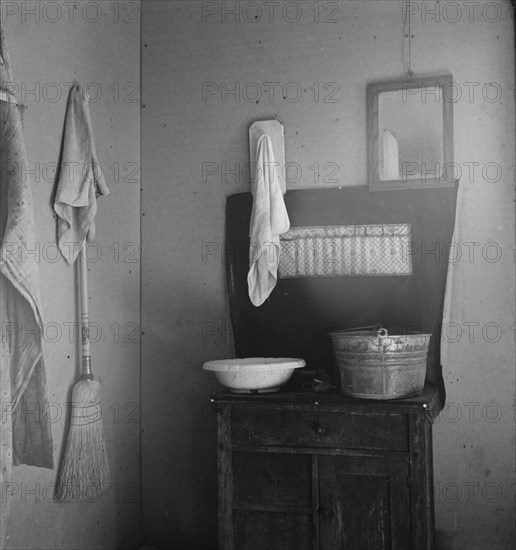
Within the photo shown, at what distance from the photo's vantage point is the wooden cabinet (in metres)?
2.61

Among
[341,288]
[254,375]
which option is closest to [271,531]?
[254,375]

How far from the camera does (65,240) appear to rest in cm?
289

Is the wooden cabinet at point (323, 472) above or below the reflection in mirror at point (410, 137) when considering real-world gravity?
below

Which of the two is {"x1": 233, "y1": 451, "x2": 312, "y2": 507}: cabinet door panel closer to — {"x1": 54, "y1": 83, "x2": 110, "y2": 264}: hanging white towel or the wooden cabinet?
the wooden cabinet

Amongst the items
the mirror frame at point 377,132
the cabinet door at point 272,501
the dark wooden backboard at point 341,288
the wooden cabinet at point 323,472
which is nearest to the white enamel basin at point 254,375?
the wooden cabinet at point 323,472

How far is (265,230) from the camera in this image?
122 inches

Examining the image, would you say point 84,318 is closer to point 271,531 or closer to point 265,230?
point 265,230

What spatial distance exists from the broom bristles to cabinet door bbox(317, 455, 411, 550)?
1.01 meters

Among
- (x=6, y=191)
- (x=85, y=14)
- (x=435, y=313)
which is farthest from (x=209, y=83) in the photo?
(x=435, y=313)

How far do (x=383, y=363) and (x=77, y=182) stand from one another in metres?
1.53

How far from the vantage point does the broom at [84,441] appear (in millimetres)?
2830

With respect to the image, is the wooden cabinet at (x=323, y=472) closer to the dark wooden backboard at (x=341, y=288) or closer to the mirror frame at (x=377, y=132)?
the dark wooden backboard at (x=341, y=288)

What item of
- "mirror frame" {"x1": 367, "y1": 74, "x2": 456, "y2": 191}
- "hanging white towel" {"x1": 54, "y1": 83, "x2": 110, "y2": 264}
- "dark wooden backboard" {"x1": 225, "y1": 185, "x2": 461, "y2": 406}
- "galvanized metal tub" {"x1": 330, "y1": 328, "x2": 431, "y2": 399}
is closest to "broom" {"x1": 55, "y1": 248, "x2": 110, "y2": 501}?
"hanging white towel" {"x1": 54, "y1": 83, "x2": 110, "y2": 264}

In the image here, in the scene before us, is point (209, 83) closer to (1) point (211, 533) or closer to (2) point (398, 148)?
(2) point (398, 148)
